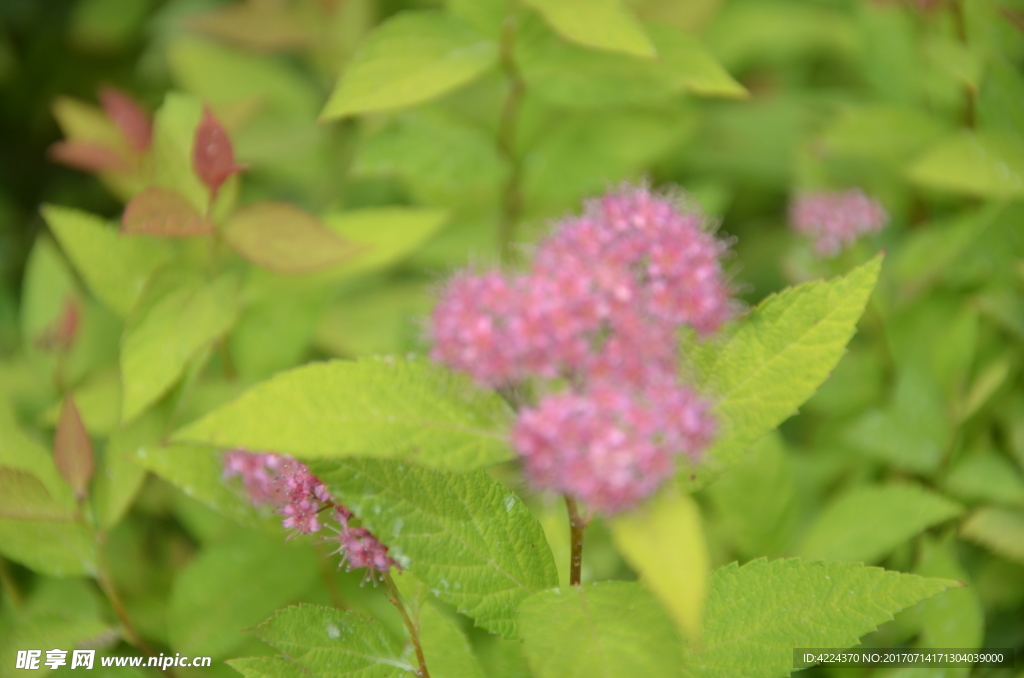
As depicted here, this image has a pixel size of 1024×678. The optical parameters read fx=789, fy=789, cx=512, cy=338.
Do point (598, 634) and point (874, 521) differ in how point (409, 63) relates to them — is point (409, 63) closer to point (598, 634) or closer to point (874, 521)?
point (598, 634)

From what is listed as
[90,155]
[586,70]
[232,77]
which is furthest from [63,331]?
[586,70]

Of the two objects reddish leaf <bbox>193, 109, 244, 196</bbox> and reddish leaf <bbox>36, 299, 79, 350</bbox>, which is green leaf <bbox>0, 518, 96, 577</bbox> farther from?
reddish leaf <bbox>193, 109, 244, 196</bbox>

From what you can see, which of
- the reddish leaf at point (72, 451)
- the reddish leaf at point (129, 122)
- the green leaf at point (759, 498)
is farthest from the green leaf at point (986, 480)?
the reddish leaf at point (129, 122)

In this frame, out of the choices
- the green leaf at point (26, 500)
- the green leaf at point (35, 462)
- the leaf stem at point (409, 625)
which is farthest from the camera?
the green leaf at point (35, 462)

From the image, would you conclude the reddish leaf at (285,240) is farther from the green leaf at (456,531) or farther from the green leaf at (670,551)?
the green leaf at (670,551)

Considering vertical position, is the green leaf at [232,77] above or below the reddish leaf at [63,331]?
above

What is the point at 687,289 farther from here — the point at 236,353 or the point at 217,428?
the point at 236,353
